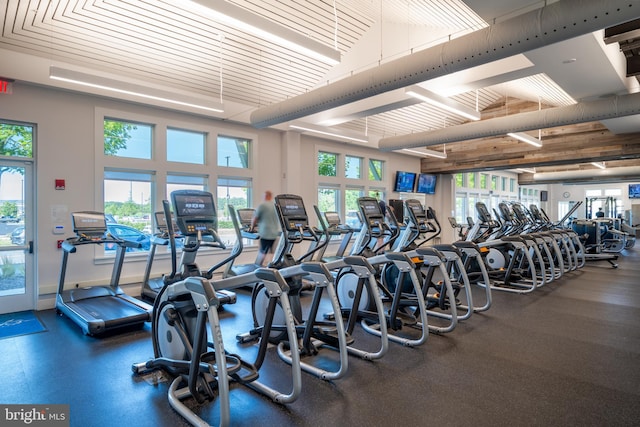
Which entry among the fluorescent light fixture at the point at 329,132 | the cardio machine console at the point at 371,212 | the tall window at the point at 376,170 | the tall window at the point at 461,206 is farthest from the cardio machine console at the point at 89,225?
the tall window at the point at 461,206

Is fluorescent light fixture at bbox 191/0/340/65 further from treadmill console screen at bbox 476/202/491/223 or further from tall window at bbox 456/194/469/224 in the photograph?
tall window at bbox 456/194/469/224

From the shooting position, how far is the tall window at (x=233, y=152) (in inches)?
282

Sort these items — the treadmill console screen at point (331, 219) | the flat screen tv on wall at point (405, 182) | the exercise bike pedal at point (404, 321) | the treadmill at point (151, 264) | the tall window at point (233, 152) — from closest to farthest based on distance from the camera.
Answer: the exercise bike pedal at point (404, 321) → the treadmill at point (151, 264) → the treadmill console screen at point (331, 219) → the tall window at point (233, 152) → the flat screen tv on wall at point (405, 182)

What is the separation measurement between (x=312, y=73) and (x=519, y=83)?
425cm

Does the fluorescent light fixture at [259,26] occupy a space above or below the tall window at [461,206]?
above

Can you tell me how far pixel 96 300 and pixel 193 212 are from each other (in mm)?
2372

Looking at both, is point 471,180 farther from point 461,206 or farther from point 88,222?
point 88,222

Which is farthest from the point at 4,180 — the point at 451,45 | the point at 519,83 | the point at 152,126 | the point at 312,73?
the point at 519,83

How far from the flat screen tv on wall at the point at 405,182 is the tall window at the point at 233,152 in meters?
5.05

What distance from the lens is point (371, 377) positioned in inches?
116

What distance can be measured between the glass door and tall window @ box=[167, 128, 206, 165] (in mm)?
1971

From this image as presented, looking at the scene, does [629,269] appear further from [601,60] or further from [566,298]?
[601,60]

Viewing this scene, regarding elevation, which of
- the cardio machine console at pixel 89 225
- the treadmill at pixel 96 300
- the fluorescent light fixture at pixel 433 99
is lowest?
the treadmill at pixel 96 300

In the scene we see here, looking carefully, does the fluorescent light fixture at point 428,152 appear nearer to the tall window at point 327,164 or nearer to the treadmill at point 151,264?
the tall window at point 327,164
